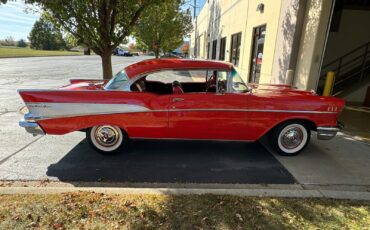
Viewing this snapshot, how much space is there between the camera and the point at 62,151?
16.1ft

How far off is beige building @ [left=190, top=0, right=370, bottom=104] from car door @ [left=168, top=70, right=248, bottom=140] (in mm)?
4222

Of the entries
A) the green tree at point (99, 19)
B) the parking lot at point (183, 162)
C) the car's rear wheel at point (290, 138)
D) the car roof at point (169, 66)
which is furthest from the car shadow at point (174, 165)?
the green tree at point (99, 19)

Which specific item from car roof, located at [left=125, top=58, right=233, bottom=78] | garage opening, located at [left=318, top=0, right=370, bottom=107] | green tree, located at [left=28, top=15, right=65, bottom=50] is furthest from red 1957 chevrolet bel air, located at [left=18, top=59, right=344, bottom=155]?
green tree, located at [left=28, top=15, right=65, bottom=50]

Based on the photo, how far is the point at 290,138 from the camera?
16.1 ft

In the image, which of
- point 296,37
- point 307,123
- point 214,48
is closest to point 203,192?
point 307,123

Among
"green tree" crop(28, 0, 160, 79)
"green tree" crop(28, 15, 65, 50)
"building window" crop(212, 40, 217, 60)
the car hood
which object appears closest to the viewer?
the car hood

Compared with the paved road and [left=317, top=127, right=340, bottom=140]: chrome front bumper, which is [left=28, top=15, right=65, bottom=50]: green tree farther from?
[left=317, top=127, right=340, bottom=140]: chrome front bumper

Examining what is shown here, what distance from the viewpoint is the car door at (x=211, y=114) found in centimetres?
452

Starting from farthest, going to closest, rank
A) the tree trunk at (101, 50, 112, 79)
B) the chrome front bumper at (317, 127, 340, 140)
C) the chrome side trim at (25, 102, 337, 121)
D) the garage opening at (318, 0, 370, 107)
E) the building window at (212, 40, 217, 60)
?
the building window at (212, 40, 217, 60) < the garage opening at (318, 0, 370, 107) < the tree trunk at (101, 50, 112, 79) < the chrome front bumper at (317, 127, 340, 140) < the chrome side trim at (25, 102, 337, 121)

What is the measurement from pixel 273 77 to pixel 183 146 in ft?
18.5

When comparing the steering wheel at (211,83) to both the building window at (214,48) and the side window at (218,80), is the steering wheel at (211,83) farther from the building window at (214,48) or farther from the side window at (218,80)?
the building window at (214,48)

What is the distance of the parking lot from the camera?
4074 mm

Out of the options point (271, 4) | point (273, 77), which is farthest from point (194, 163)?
point (271, 4)

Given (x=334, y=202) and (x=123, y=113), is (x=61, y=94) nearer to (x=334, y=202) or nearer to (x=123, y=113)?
(x=123, y=113)
